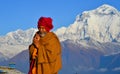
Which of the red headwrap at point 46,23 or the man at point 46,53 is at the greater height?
the red headwrap at point 46,23

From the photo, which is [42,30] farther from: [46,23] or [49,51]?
[49,51]

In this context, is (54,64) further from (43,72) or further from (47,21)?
(47,21)

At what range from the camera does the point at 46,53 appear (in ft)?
28.5

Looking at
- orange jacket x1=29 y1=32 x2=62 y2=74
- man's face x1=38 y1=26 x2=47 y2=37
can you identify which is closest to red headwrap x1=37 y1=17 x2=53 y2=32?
man's face x1=38 y1=26 x2=47 y2=37

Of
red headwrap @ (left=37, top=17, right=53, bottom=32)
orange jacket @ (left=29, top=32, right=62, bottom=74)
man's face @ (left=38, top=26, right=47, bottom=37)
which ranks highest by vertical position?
red headwrap @ (left=37, top=17, right=53, bottom=32)

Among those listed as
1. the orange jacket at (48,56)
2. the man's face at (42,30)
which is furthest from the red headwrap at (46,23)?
the orange jacket at (48,56)

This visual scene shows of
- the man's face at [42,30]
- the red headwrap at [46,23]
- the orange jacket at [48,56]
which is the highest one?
the red headwrap at [46,23]

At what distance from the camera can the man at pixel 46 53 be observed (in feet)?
28.3

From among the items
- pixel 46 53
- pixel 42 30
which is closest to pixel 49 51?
pixel 46 53

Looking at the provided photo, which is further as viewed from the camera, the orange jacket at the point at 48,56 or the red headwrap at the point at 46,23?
the red headwrap at the point at 46,23

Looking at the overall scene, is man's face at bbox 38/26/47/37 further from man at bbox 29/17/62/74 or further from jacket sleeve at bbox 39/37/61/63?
jacket sleeve at bbox 39/37/61/63

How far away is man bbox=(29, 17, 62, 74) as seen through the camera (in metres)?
8.62

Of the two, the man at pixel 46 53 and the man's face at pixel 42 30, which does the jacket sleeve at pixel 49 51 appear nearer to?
the man at pixel 46 53

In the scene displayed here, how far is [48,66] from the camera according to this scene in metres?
8.62
